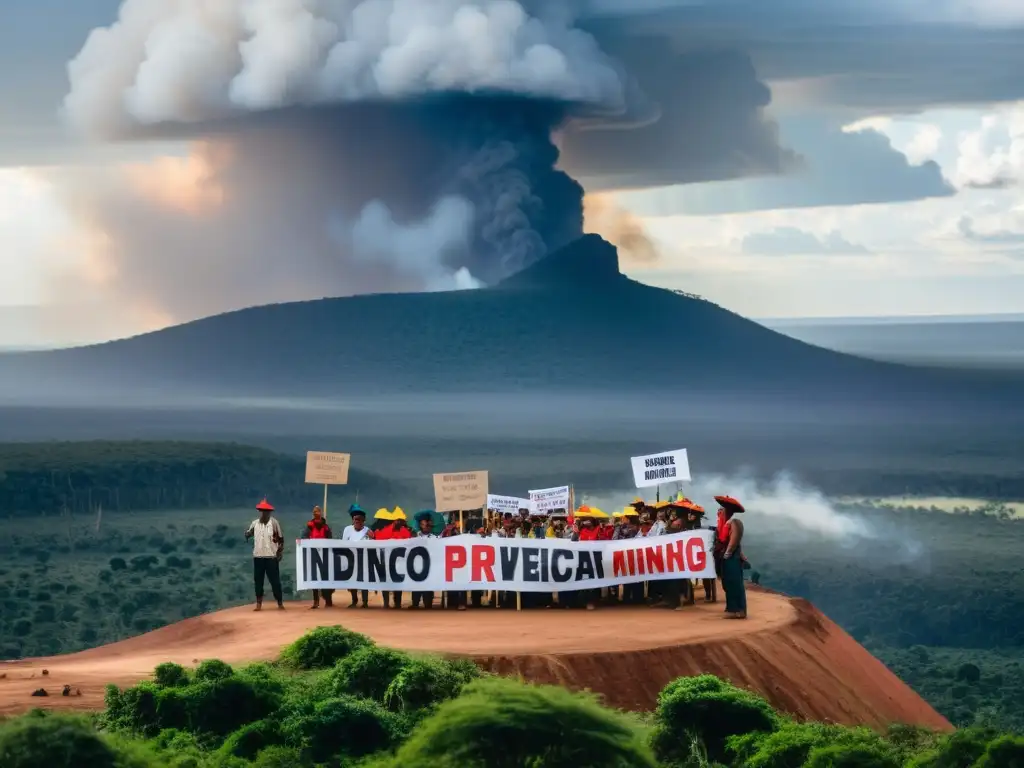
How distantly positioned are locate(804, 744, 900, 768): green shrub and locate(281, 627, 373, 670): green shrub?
7.54 metres

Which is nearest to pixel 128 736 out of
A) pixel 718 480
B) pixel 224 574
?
pixel 224 574

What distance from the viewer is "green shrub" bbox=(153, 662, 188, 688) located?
83.7ft

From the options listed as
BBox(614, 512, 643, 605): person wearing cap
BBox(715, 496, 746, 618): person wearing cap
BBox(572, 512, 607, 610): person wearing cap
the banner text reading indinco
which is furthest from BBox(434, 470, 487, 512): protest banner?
BBox(715, 496, 746, 618): person wearing cap

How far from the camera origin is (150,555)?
9012 cm

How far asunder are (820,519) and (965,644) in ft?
144

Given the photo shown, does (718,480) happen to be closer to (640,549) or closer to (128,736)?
(640,549)

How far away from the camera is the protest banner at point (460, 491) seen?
35625 mm

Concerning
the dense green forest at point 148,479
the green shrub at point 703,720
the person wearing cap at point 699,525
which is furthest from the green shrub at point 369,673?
the dense green forest at point 148,479

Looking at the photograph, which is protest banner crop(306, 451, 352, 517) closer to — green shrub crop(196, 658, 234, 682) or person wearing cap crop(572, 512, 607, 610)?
person wearing cap crop(572, 512, 607, 610)

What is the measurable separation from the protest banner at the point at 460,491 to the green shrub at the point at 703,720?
10.7 metres

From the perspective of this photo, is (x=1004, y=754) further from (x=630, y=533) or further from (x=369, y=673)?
(x=630, y=533)

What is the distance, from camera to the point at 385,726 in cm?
2373

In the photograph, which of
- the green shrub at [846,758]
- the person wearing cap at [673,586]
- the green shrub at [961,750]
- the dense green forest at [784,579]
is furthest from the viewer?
the dense green forest at [784,579]

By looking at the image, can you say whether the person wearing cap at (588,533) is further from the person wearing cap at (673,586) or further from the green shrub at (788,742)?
the green shrub at (788,742)
